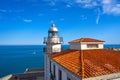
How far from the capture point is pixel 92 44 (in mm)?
15914

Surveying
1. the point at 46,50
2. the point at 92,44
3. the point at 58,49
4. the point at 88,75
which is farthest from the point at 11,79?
the point at 88,75

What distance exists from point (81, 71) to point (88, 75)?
1.98ft

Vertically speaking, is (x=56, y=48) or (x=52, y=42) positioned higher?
(x=52, y=42)

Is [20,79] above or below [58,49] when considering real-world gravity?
below

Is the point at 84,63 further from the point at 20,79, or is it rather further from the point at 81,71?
the point at 20,79

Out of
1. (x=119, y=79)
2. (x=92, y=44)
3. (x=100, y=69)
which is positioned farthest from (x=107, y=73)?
(x=92, y=44)

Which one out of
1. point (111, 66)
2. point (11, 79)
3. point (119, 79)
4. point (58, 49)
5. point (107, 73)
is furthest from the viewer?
point (11, 79)

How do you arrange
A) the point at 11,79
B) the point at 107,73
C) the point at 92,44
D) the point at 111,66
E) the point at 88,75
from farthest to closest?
the point at 11,79 → the point at 92,44 → the point at 111,66 → the point at 107,73 → the point at 88,75

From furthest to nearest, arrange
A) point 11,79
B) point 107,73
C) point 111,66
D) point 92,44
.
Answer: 1. point 11,79
2. point 92,44
3. point 111,66
4. point 107,73

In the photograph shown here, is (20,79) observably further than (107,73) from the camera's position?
Yes

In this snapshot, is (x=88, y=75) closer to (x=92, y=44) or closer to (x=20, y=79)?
(x=92, y=44)

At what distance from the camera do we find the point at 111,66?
10.1 metres

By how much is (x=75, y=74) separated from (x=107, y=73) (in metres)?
2.02

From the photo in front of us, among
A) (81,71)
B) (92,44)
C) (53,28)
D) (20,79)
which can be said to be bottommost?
(20,79)
